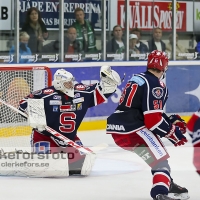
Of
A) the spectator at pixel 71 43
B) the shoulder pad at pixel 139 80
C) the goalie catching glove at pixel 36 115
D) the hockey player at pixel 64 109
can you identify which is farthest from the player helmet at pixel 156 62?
the spectator at pixel 71 43

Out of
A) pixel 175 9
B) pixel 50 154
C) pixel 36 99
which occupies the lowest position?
pixel 50 154

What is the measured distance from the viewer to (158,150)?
5.03 m

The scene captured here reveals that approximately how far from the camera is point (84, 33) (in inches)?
376

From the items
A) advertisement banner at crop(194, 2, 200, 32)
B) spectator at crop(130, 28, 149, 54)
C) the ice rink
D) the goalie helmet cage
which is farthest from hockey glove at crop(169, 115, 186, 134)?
advertisement banner at crop(194, 2, 200, 32)

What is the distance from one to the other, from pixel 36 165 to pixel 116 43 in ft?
12.9

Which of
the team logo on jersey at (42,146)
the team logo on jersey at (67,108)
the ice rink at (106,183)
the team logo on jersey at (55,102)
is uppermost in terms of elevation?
the team logo on jersey at (55,102)

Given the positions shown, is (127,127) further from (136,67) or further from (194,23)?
(194,23)

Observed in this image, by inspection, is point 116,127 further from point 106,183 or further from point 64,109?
point 64,109

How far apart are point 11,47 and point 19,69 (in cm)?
143

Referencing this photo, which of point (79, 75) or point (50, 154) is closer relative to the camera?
point (50, 154)

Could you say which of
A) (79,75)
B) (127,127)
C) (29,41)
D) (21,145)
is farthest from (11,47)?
(127,127)

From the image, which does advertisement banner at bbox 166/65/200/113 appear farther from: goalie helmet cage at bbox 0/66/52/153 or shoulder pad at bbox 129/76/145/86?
shoulder pad at bbox 129/76/145/86

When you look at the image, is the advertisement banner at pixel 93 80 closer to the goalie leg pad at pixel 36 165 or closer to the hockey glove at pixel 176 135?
the goalie leg pad at pixel 36 165

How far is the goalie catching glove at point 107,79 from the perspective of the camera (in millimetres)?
6215
